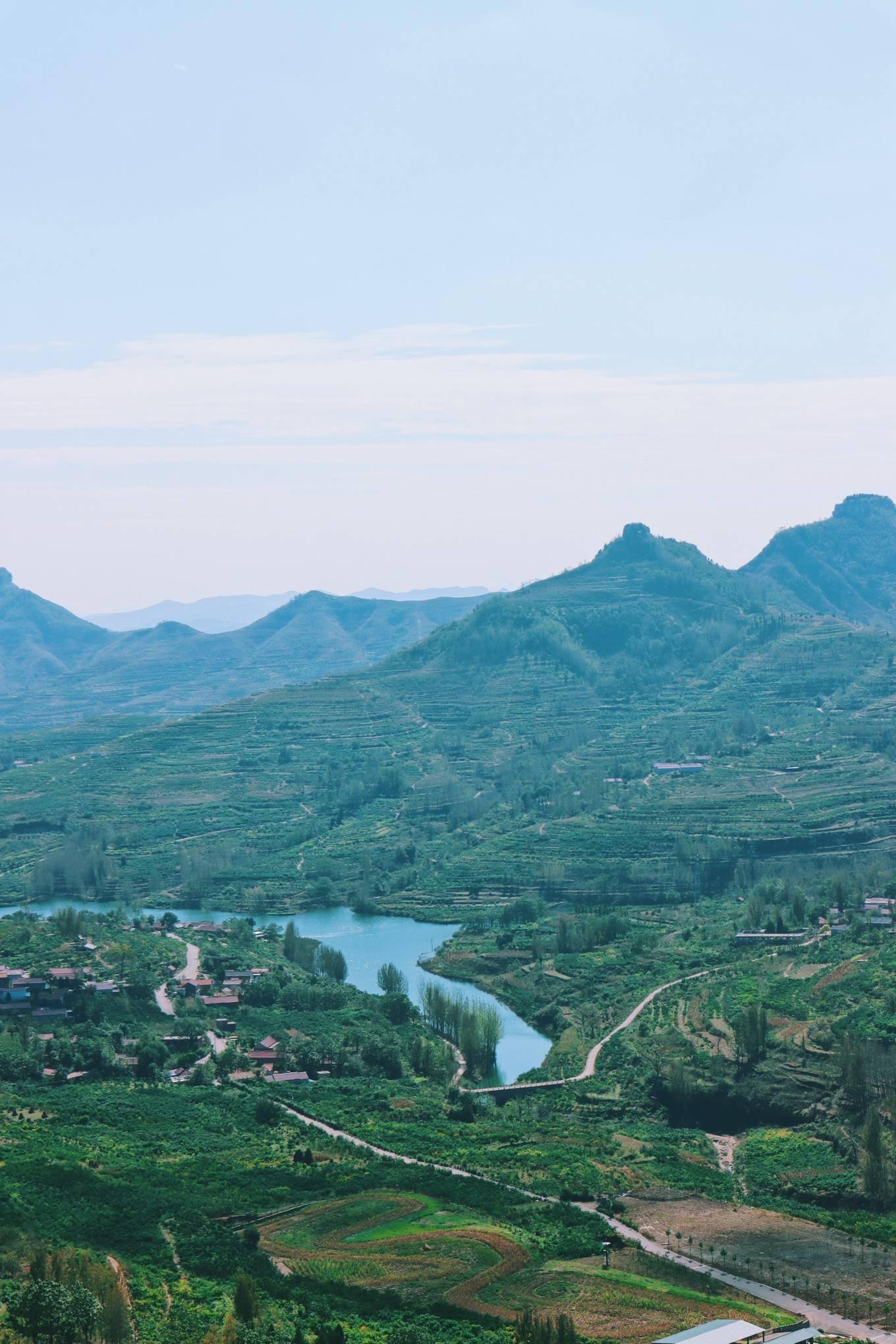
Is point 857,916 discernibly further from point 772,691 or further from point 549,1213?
point 772,691

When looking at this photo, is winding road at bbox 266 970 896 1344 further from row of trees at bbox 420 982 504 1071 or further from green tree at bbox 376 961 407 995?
green tree at bbox 376 961 407 995

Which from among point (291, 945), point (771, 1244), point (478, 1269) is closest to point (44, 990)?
point (291, 945)

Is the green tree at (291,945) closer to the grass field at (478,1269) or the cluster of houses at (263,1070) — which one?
the cluster of houses at (263,1070)

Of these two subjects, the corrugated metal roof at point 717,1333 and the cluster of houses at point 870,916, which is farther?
the cluster of houses at point 870,916

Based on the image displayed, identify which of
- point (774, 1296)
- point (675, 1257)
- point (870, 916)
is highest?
point (870, 916)

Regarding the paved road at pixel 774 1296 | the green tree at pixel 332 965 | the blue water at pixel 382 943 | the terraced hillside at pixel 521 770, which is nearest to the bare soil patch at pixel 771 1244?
the paved road at pixel 774 1296

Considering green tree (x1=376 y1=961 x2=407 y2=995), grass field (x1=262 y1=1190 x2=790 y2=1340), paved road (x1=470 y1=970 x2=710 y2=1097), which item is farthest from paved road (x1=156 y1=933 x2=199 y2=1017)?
grass field (x1=262 y1=1190 x2=790 y2=1340)

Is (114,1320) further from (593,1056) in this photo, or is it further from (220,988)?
(220,988)
